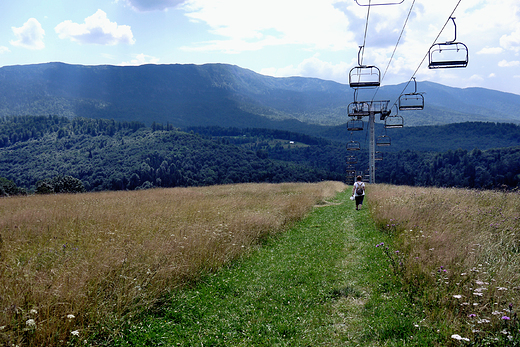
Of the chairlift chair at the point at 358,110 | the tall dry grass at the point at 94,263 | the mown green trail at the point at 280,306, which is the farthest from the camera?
the chairlift chair at the point at 358,110

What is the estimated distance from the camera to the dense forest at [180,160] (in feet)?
235

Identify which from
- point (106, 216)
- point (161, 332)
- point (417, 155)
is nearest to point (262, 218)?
point (106, 216)

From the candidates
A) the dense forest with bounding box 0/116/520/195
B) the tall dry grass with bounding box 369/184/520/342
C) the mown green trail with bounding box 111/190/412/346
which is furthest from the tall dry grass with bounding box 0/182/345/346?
the dense forest with bounding box 0/116/520/195

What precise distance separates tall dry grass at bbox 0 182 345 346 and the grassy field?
3cm

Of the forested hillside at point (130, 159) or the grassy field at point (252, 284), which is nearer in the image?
the grassy field at point (252, 284)

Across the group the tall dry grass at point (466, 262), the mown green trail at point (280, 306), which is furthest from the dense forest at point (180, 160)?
the tall dry grass at point (466, 262)

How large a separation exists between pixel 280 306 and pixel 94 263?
3.12m

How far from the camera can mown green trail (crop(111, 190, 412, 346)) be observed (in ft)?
14.3

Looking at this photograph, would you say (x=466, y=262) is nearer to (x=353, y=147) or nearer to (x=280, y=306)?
(x=280, y=306)

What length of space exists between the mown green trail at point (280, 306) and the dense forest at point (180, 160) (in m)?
33.2

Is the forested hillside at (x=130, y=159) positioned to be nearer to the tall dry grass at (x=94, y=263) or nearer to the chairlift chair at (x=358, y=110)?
the chairlift chair at (x=358, y=110)

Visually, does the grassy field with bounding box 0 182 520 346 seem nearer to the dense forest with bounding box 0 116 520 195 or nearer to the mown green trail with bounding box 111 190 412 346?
the mown green trail with bounding box 111 190 412 346

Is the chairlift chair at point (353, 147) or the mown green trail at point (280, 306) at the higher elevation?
the chairlift chair at point (353, 147)

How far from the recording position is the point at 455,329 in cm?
384
